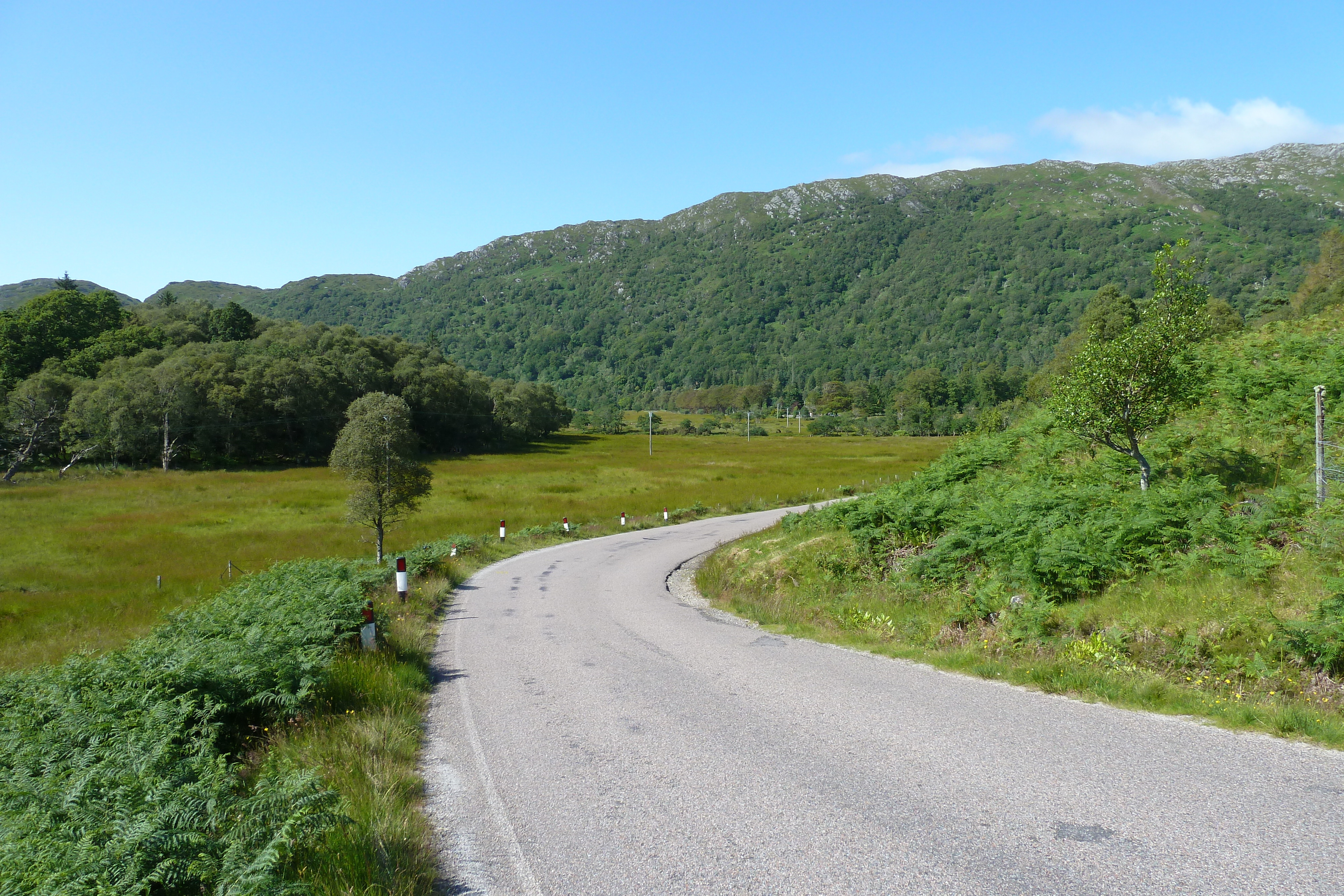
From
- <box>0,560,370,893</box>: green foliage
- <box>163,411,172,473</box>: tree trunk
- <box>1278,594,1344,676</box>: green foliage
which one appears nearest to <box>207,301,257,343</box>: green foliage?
<box>163,411,172,473</box>: tree trunk

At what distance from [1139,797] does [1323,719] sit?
2515mm

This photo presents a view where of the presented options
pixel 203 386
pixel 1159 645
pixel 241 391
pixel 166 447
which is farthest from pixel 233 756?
pixel 203 386

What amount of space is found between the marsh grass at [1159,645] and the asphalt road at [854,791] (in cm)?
39

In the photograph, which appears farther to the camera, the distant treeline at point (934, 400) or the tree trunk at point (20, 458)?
the distant treeline at point (934, 400)

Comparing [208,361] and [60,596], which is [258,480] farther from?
[60,596]

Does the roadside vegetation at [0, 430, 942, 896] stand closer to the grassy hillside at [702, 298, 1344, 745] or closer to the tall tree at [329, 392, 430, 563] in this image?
the grassy hillside at [702, 298, 1344, 745]

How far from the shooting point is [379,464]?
2855cm

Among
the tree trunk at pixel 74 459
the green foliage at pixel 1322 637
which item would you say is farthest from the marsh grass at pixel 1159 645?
the tree trunk at pixel 74 459

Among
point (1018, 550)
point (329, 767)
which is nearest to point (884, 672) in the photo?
point (1018, 550)

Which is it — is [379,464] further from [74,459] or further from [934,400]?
[934,400]

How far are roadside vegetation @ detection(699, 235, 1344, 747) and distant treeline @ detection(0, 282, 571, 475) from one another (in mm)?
66446

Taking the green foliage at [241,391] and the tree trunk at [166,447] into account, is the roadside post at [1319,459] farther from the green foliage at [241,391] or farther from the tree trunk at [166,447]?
the tree trunk at [166,447]

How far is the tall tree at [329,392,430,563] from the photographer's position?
28281 mm

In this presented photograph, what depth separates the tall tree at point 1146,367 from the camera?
42.2 feet
